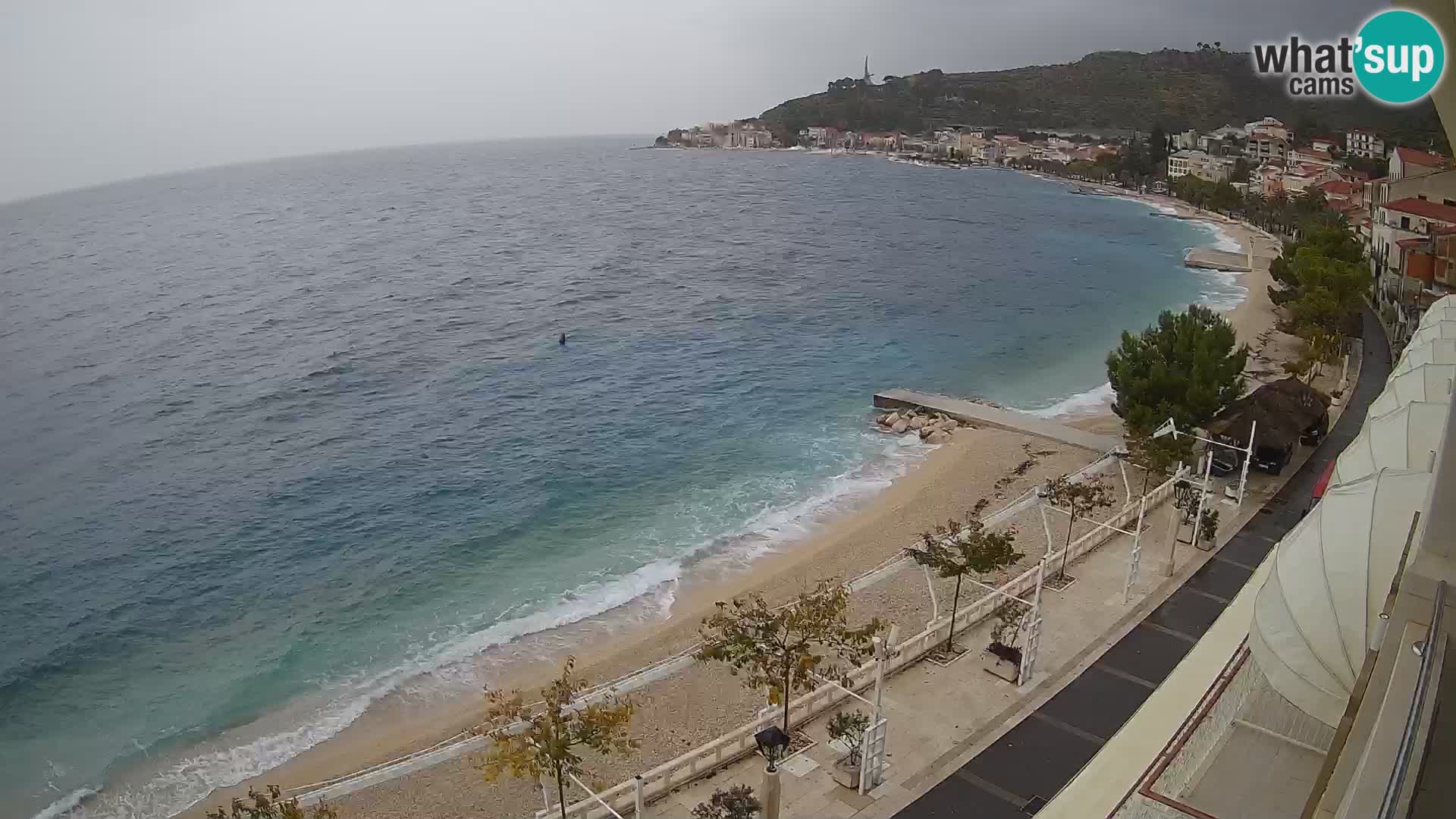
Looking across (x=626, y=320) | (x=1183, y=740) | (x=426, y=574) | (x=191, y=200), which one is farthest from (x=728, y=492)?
(x=191, y=200)

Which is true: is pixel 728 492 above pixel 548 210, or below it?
below

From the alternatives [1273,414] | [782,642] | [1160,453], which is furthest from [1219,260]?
[782,642]

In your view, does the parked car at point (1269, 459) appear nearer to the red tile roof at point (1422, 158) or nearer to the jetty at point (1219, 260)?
the red tile roof at point (1422, 158)

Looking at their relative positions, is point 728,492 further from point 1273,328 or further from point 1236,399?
point 1273,328

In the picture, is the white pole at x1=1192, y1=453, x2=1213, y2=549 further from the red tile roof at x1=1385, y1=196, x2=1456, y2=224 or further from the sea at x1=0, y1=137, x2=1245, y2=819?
the red tile roof at x1=1385, y1=196, x2=1456, y2=224

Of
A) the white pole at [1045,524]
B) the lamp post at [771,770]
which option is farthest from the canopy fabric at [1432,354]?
the lamp post at [771,770]

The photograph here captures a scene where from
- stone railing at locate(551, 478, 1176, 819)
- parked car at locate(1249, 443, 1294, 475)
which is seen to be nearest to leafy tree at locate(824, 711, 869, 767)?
stone railing at locate(551, 478, 1176, 819)
